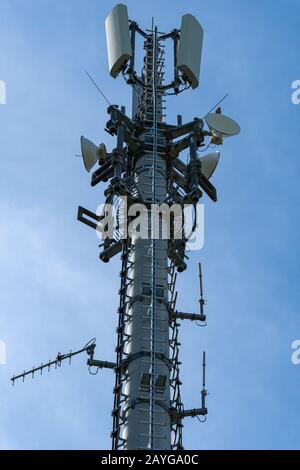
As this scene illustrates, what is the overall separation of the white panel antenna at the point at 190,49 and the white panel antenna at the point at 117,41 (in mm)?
2027

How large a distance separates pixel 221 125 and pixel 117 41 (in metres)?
5.42

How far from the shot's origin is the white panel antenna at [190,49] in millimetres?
37844

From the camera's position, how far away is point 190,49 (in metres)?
38.2

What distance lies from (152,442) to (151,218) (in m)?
8.85

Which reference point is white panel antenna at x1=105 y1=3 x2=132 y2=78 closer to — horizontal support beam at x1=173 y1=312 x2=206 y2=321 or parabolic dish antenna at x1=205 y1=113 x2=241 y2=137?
parabolic dish antenna at x1=205 y1=113 x2=241 y2=137

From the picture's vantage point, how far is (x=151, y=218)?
3359 cm

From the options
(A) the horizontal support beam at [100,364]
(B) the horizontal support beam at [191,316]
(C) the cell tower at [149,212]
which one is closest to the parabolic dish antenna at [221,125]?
(C) the cell tower at [149,212]

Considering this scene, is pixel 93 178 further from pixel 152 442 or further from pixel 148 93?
pixel 152 442

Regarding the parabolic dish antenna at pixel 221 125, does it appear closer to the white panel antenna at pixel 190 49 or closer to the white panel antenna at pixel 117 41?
the white panel antenna at pixel 190 49

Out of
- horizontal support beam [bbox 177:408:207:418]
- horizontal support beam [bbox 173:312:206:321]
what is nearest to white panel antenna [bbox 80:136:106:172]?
horizontal support beam [bbox 173:312:206:321]

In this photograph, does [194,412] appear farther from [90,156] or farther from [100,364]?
[90,156]

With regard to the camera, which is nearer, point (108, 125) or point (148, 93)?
point (108, 125)

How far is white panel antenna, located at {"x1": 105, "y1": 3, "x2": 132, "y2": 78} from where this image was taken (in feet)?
124
